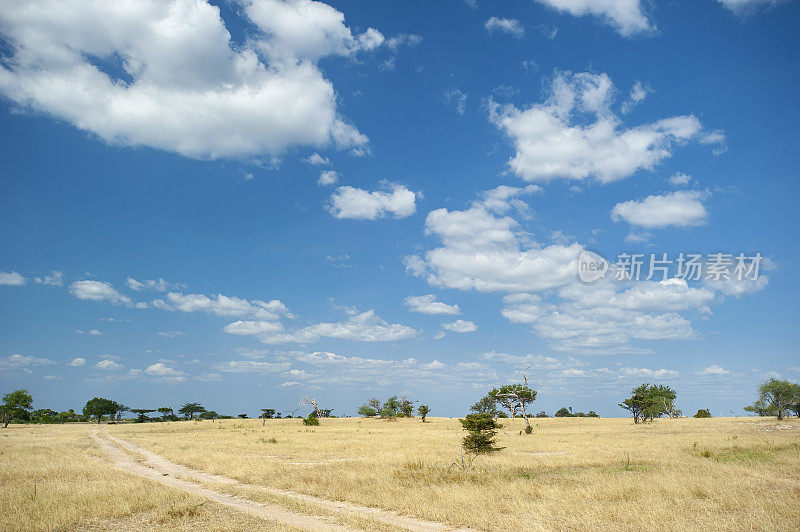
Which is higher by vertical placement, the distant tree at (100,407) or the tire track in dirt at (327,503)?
the tire track in dirt at (327,503)

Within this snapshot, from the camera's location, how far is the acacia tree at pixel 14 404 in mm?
76250

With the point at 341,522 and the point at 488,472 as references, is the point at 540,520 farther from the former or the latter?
the point at 488,472

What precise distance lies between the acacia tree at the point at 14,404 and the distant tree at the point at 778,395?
123m

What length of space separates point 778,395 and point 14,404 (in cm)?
12718

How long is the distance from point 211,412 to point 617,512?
126m

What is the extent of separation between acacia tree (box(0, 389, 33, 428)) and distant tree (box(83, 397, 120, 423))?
26.9 metres

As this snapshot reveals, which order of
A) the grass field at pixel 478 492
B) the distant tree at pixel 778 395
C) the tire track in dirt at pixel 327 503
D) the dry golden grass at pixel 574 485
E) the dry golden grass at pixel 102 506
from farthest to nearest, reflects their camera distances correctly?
the distant tree at pixel 778 395 < the dry golden grass at pixel 102 506 < the tire track in dirt at pixel 327 503 < the grass field at pixel 478 492 < the dry golden grass at pixel 574 485

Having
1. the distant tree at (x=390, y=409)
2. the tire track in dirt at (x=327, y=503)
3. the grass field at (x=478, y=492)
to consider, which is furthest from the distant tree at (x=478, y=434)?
the distant tree at (x=390, y=409)

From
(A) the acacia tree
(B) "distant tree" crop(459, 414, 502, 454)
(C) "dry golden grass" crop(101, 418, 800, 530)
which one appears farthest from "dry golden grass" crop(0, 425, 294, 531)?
(A) the acacia tree

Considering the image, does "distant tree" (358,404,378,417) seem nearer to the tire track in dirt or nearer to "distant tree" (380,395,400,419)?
"distant tree" (380,395,400,419)

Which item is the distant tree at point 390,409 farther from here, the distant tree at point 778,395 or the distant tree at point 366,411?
the distant tree at point 778,395

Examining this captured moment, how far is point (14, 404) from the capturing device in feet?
252

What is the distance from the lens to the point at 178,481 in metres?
21.8

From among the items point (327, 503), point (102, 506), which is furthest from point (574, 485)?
point (102, 506)
